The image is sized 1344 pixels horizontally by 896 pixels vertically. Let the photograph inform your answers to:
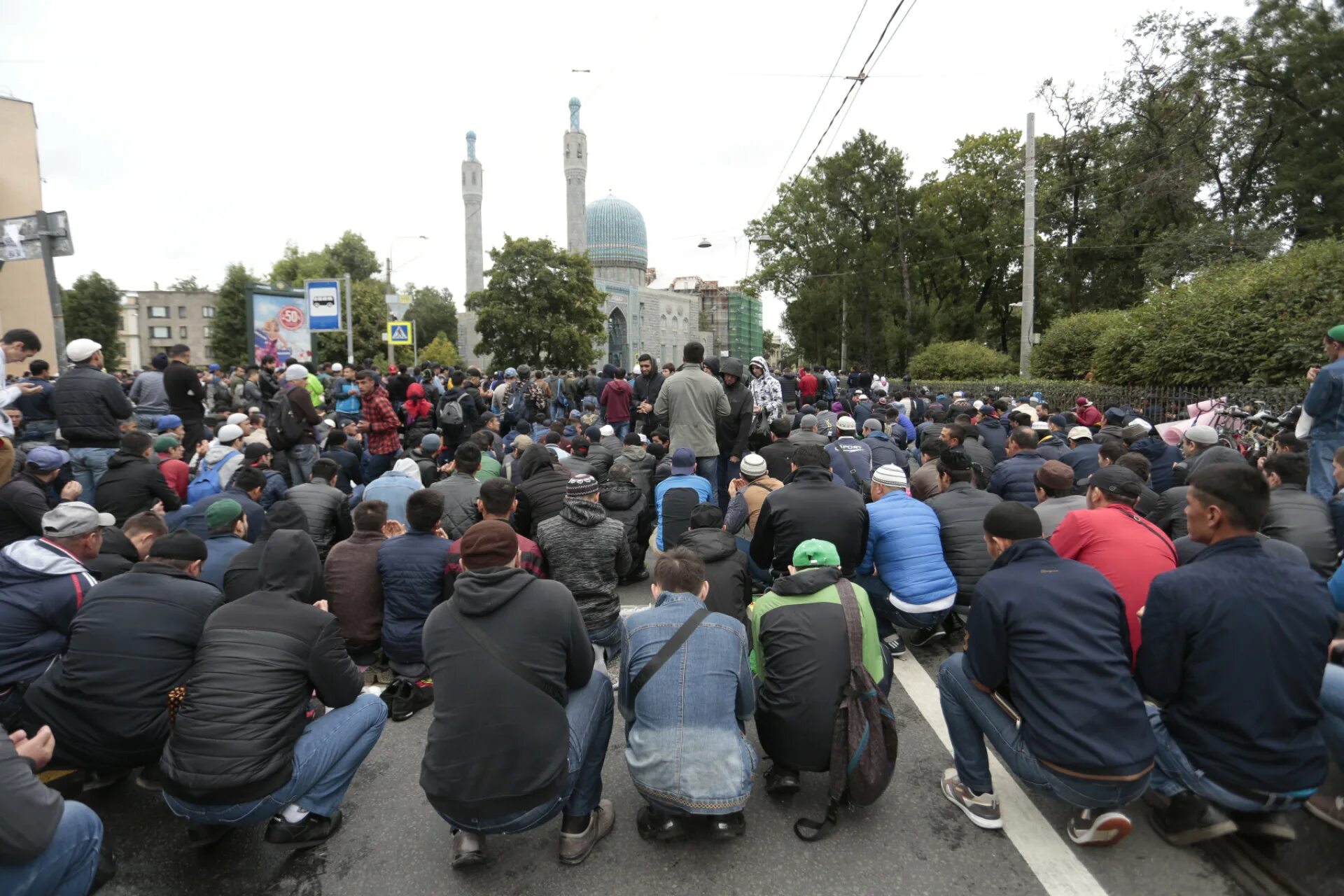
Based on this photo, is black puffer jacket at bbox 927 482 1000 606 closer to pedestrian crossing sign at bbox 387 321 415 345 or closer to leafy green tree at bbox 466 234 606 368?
pedestrian crossing sign at bbox 387 321 415 345

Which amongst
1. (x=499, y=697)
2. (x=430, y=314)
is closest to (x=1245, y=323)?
(x=499, y=697)

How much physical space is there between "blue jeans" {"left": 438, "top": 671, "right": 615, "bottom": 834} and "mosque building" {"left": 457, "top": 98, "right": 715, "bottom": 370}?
195 ft

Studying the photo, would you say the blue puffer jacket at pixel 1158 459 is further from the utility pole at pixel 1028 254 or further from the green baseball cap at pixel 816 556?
the utility pole at pixel 1028 254

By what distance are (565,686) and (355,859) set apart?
128cm

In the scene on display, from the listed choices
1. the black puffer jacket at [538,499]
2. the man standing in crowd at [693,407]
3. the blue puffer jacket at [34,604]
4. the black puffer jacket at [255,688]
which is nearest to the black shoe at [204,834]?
the black puffer jacket at [255,688]

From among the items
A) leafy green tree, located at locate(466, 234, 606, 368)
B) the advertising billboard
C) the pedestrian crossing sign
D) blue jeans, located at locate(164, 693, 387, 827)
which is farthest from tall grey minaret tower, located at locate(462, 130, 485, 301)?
blue jeans, located at locate(164, 693, 387, 827)

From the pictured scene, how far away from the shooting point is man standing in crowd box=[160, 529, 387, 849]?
276 cm

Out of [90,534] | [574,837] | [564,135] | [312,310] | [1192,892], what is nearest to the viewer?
[1192,892]

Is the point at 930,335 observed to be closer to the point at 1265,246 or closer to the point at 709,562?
the point at 1265,246

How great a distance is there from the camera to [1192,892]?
2.74 m

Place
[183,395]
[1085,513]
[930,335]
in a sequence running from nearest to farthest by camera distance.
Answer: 1. [1085,513]
2. [183,395]
3. [930,335]

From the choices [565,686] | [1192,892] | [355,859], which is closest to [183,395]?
[355,859]

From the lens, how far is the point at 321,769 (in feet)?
10.1

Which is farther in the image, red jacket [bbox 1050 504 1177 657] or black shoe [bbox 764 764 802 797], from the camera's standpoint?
red jacket [bbox 1050 504 1177 657]
